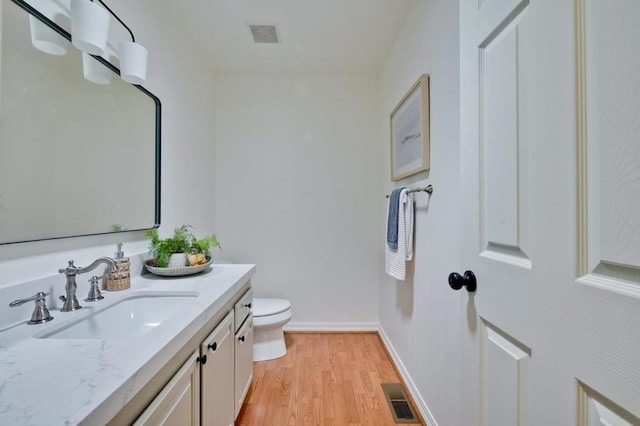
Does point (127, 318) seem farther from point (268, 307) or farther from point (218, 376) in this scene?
point (268, 307)

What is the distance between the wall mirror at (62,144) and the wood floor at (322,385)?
127 centimetres

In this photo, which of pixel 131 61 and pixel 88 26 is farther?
pixel 131 61

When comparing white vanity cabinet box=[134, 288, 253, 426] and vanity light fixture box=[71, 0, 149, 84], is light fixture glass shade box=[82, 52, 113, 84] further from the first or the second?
white vanity cabinet box=[134, 288, 253, 426]

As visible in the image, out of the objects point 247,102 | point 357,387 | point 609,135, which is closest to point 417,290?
point 357,387

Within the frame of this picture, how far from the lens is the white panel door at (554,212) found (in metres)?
0.42

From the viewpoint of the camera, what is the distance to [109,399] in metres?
0.52

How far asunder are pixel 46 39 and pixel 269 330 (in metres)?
2.04

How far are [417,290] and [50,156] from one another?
1835mm

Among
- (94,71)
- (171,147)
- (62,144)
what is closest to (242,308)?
(62,144)

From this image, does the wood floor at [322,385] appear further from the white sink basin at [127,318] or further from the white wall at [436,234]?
the white sink basin at [127,318]

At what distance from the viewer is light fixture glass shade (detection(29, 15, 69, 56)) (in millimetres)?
956

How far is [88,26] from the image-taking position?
3.46ft

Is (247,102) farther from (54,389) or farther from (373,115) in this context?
(54,389)

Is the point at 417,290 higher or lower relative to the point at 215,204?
lower
